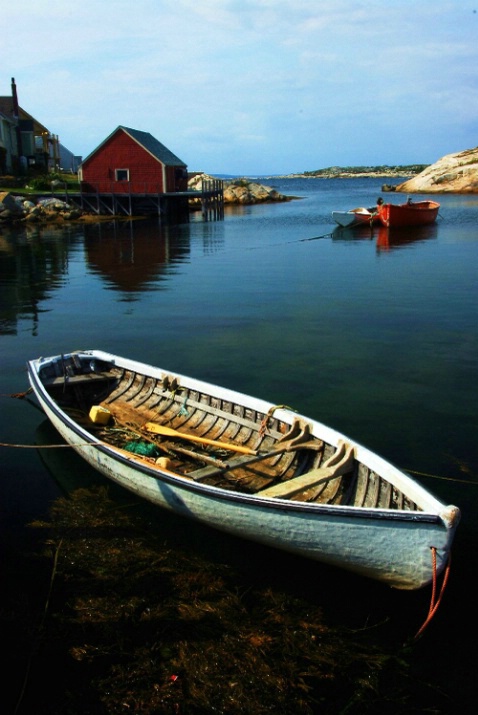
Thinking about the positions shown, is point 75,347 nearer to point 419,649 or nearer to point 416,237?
point 419,649

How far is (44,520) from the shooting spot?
8555 millimetres

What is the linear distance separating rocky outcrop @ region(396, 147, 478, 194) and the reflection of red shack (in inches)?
2216

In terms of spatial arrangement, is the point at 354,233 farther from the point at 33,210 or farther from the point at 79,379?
the point at 79,379

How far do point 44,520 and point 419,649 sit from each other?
5.31 m

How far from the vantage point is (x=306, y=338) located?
17016mm

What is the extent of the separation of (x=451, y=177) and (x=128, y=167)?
62123 mm

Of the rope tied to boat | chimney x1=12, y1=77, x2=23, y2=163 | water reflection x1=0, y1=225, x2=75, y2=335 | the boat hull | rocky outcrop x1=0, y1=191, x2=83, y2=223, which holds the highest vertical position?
chimney x1=12, y1=77, x2=23, y2=163

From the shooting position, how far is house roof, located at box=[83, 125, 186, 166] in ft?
181

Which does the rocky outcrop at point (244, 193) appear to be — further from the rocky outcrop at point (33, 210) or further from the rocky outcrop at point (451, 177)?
the rocky outcrop at point (33, 210)

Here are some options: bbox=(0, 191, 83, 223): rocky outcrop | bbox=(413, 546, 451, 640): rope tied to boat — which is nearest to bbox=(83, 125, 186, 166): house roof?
bbox=(0, 191, 83, 223): rocky outcrop

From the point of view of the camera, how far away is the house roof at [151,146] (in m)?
55.2

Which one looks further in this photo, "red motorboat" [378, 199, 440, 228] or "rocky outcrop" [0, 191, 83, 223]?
→ "rocky outcrop" [0, 191, 83, 223]

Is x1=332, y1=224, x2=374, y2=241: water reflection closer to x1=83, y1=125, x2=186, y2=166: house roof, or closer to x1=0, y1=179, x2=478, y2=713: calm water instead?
x1=0, y1=179, x2=478, y2=713: calm water

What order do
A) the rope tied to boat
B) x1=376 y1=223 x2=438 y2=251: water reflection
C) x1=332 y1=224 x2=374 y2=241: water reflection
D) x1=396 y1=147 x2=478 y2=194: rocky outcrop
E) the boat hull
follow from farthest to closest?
x1=396 y1=147 x2=478 y2=194: rocky outcrop, the boat hull, x1=332 y1=224 x2=374 y2=241: water reflection, x1=376 y1=223 x2=438 y2=251: water reflection, the rope tied to boat
